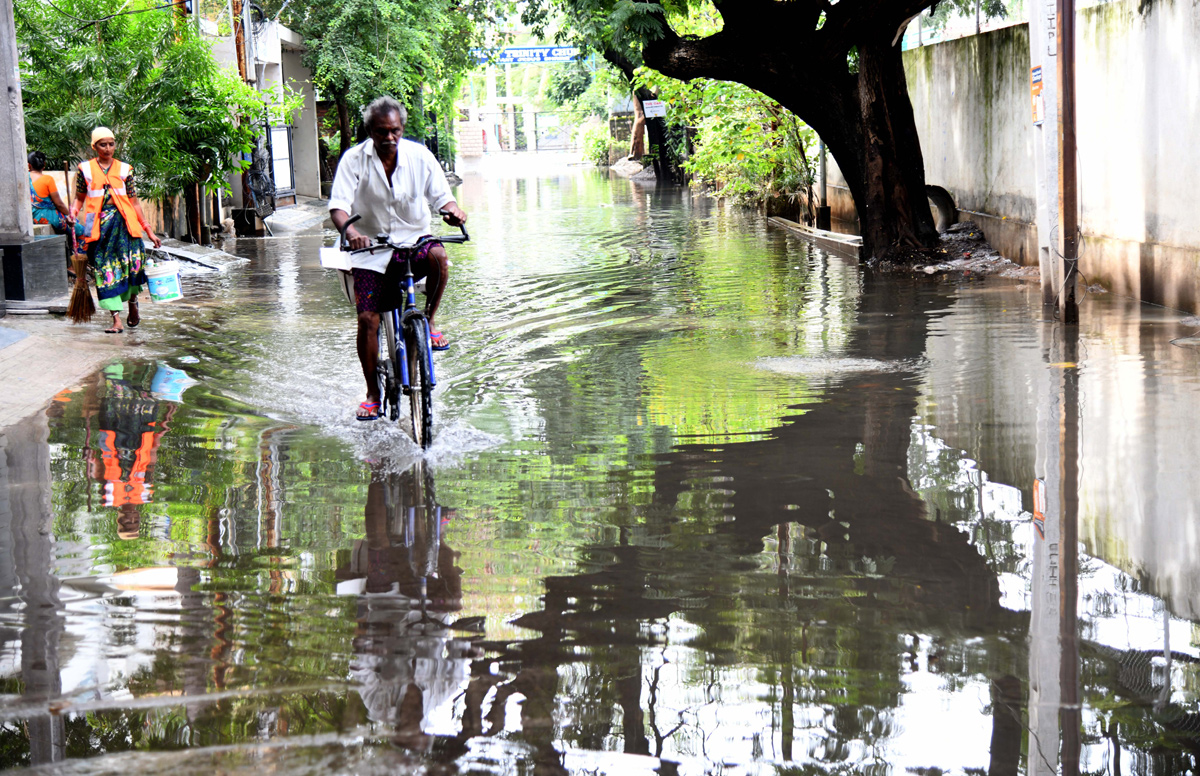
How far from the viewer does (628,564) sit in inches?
191

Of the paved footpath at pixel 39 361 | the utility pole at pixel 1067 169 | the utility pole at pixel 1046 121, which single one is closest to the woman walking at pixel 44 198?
the paved footpath at pixel 39 361

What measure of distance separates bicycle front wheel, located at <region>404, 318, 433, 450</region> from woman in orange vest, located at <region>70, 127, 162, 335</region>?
5008mm

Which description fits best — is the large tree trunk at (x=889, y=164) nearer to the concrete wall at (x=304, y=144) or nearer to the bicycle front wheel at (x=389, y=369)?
the bicycle front wheel at (x=389, y=369)

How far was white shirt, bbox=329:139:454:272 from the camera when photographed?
6.84 m

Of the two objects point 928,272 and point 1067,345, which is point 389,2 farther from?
point 1067,345

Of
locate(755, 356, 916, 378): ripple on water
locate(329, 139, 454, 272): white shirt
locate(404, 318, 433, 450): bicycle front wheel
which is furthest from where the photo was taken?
locate(755, 356, 916, 378): ripple on water

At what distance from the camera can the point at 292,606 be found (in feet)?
14.6

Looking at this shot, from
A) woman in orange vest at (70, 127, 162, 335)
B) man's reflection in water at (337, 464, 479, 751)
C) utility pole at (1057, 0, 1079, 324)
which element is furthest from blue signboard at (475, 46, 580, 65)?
man's reflection in water at (337, 464, 479, 751)

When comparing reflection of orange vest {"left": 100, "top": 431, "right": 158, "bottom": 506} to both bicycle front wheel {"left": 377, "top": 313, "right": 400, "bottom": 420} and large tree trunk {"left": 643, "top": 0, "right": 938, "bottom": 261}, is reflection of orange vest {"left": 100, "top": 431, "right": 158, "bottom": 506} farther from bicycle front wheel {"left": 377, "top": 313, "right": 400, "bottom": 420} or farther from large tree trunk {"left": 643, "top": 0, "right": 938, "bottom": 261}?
large tree trunk {"left": 643, "top": 0, "right": 938, "bottom": 261}

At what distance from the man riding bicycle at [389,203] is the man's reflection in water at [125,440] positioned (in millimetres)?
1451

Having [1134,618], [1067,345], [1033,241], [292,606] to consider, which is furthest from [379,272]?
[1033,241]

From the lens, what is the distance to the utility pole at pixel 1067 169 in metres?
9.66

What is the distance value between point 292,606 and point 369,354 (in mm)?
2906

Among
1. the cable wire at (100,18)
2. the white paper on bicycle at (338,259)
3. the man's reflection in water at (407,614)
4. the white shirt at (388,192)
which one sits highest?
the cable wire at (100,18)
